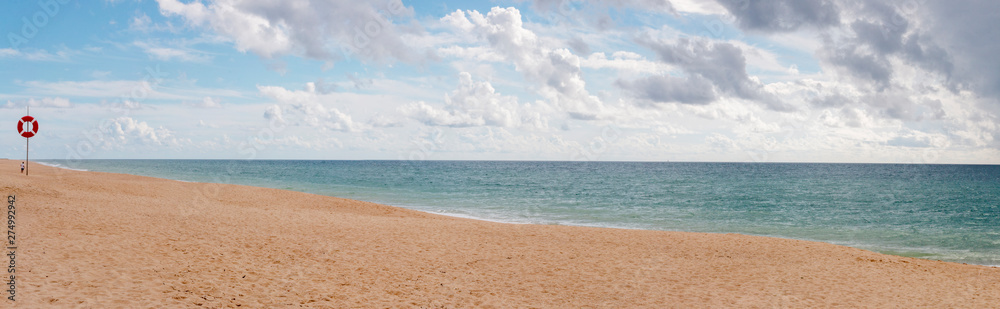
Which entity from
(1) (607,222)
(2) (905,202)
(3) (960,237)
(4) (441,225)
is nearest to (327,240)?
(4) (441,225)

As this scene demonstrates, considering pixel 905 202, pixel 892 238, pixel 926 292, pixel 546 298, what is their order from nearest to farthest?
pixel 546 298, pixel 926 292, pixel 892 238, pixel 905 202

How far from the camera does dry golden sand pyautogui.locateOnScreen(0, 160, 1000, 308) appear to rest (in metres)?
9.60

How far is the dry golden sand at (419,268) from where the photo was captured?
31.5ft

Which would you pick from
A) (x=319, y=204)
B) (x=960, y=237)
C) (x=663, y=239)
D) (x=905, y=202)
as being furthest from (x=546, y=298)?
(x=905, y=202)

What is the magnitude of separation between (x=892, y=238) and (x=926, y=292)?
1432cm

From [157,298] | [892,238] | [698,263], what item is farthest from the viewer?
[892,238]

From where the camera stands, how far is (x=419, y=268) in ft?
41.2

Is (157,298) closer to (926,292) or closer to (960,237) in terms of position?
(926,292)

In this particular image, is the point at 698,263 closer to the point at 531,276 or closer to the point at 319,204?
the point at 531,276

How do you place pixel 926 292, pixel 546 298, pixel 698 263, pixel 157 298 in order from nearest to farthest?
pixel 157 298, pixel 546 298, pixel 926 292, pixel 698 263

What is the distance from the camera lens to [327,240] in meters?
15.2

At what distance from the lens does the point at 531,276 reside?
12.4 meters

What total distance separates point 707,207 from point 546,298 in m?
29.2

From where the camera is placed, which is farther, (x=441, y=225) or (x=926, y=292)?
(x=441, y=225)
